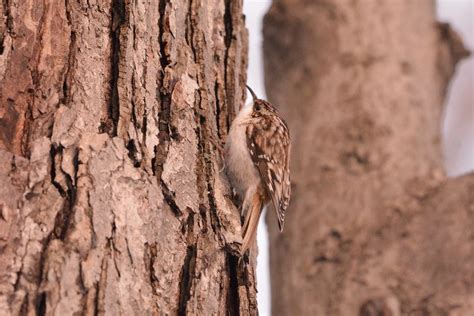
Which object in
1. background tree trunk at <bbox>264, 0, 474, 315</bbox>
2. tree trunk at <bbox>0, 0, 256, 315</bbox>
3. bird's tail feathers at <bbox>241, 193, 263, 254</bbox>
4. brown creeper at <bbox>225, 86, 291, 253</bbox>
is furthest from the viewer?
background tree trunk at <bbox>264, 0, 474, 315</bbox>

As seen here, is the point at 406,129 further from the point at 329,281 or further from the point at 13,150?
the point at 13,150

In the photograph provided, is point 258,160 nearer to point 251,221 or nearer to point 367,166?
point 367,166

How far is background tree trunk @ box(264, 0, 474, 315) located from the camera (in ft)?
8.64

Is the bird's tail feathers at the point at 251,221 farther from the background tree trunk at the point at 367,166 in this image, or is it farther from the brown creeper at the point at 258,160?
the background tree trunk at the point at 367,166

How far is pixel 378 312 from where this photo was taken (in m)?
2.61

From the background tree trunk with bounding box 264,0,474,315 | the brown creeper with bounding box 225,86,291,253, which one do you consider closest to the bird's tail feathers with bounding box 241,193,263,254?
the brown creeper with bounding box 225,86,291,253

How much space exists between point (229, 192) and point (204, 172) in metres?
0.20

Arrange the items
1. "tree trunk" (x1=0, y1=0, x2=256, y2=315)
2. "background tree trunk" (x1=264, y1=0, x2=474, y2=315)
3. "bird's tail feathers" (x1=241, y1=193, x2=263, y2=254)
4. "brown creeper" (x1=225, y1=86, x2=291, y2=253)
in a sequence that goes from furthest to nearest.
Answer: "background tree trunk" (x1=264, y1=0, x2=474, y2=315)
"brown creeper" (x1=225, y1=86, x2=291, y2=253)
"bird's tail feathers" (x1=241, y1=193, x2=263, y2=254)
"tree trunk" (x1=0, y1=0, x2=256, y2=315)

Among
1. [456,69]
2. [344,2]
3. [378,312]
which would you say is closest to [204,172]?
[378,312]

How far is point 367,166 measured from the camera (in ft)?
9.45

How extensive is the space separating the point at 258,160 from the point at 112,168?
4.00 ft

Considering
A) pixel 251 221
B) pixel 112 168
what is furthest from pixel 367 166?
pixel 112 168

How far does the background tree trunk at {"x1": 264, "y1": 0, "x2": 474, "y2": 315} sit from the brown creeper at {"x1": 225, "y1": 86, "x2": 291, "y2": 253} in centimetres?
15

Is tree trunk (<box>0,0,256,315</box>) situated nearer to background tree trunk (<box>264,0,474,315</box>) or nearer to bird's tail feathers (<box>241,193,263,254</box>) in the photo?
bird's tail feathers (<box>241,193,263,254</box>)
